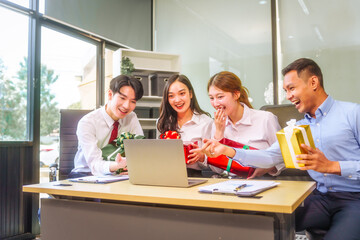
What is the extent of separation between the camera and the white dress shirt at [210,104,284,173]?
198cm

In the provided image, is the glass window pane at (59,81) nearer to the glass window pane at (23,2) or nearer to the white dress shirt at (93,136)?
the glass window pane at (23,2)

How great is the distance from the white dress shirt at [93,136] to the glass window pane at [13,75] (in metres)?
1.31

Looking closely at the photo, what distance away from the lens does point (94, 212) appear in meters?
1.32

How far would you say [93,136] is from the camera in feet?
6.93

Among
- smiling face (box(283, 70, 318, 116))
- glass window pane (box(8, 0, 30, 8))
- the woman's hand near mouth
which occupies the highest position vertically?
glass window pane (box(8, 0, 30, 8))

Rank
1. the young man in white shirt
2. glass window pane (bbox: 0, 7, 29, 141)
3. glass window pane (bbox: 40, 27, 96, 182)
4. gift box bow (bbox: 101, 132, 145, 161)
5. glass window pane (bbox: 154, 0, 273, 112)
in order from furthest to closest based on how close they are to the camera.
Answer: glass window pane (bbox: 154, 0, 273, 112) → glass window pane (bbox: 40, 27, 96, 182) → glass window pane (bbox: 0, 7, 29, 141) → the young man in white shirt → gift box bow (bbox: 101, 132, 145, 161)

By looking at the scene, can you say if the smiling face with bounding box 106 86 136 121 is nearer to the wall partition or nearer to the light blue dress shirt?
the light blue dress shirt

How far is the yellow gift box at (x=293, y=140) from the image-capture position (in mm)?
1171

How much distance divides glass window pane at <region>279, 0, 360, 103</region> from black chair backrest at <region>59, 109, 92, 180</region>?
2705 mm

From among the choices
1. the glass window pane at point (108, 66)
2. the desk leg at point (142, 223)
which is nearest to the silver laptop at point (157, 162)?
the desk leg at point (142, 223)

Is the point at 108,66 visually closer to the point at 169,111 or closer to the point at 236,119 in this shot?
the point at 169,111

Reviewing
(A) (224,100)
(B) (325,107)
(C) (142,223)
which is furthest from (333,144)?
(C) (142,223)

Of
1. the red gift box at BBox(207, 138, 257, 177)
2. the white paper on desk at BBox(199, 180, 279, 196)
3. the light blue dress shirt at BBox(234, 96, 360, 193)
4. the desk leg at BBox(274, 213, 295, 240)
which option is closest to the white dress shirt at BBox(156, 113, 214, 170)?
the red gift box at BBox(207, 138, 257, 177)

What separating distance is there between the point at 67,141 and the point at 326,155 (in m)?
1.62
